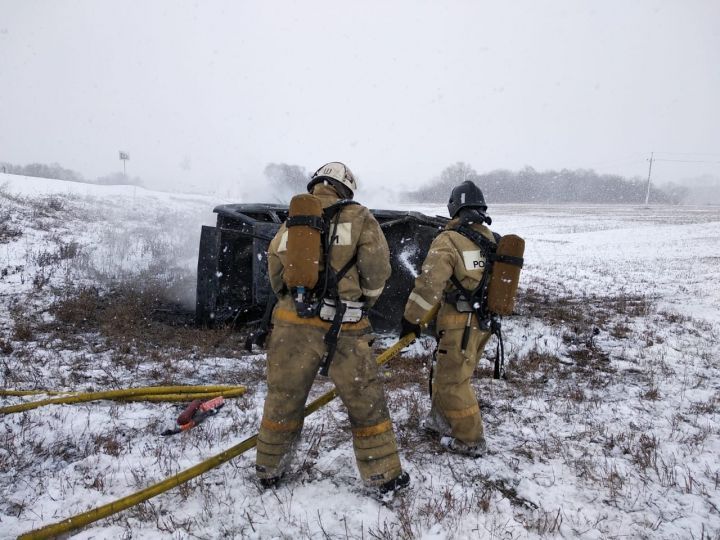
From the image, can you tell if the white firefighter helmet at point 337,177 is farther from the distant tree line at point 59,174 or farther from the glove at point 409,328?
the distant tree line at point 59,174

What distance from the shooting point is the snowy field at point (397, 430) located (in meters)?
2.76

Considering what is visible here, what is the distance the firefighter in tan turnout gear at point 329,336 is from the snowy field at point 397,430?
1.00 ft

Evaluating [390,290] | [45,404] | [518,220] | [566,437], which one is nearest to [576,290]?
[390,290]

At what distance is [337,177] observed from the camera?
3.18 meters

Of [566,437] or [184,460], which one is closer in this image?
[184,460]

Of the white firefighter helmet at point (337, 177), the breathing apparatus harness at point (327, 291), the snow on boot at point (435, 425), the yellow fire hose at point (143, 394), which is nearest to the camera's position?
the breathing apparatus harness at point (327, 291)

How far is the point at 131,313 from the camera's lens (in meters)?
7.16

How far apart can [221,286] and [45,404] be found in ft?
10.1

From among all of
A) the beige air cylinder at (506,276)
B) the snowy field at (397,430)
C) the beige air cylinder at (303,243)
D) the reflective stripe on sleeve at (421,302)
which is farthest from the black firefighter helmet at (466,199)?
the snowy field at (397,430)

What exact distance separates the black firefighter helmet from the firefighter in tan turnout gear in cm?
100

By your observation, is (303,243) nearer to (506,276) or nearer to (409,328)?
(409,328)

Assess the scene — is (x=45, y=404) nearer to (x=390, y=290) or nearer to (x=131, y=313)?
(x=131, y=313)

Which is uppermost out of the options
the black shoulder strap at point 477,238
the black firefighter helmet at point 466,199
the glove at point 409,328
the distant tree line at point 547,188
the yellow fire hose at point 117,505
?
the distant tree line at point 547,188

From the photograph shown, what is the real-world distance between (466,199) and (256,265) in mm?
3695
